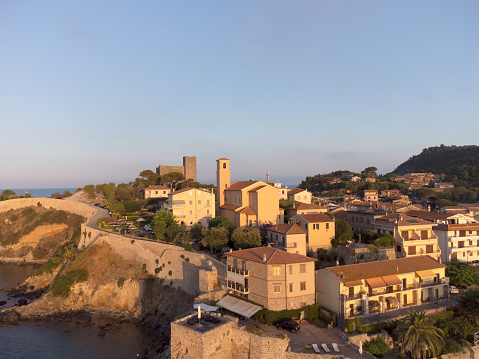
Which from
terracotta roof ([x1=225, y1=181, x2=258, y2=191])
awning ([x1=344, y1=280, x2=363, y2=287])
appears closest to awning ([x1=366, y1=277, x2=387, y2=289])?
awning ([x1=344, y1=280, x2=363, y2=287])

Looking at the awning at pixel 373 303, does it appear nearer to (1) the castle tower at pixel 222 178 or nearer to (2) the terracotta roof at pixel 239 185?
(2) the terracotta roof at pixel 239 185

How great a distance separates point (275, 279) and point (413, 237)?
2127 centimetres

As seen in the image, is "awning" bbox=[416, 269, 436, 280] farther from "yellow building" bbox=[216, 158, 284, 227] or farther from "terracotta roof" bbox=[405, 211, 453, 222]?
"yellow building" bbox=[216, 158, 284, 227]

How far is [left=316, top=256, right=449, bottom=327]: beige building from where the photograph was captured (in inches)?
1042

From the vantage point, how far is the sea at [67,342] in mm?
29250

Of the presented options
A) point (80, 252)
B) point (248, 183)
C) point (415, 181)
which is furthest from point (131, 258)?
point (415, 181)

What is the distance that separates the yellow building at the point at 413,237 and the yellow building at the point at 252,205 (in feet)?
48.5

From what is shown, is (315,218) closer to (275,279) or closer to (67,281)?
(275,279)

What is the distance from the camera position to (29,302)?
41.1 metres

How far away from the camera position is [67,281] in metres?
40.2

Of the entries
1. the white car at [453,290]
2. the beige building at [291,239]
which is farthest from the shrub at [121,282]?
the white car at [453,290]

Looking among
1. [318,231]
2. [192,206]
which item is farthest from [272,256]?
[192,206]

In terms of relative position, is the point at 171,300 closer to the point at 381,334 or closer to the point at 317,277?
the point at 317,277

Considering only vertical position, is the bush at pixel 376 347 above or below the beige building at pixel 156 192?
below
